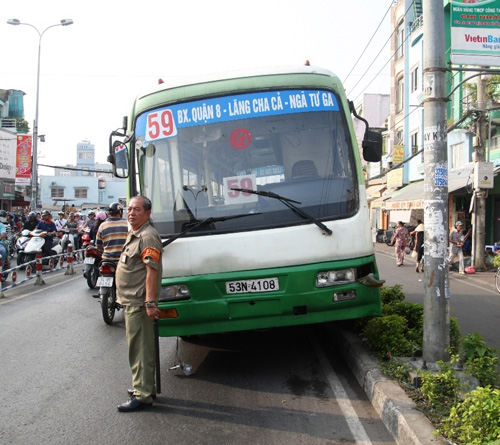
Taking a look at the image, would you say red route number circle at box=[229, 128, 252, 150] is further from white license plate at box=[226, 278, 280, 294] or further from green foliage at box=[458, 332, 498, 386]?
green foliage at box=[458, 332, 498, 386]

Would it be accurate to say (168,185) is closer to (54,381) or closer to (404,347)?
(54,381)

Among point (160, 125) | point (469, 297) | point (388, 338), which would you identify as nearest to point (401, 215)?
point (469, 297)

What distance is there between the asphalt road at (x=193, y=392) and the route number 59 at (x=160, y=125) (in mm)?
2364

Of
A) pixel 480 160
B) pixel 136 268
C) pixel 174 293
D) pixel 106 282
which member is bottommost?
pixel 106 282

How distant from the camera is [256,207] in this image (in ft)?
15.5

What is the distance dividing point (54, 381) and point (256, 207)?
2705mm

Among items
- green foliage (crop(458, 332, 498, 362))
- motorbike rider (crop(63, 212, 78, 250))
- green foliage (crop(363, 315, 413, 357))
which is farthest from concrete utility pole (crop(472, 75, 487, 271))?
motorbike rider (crop(63, 212, 78, 250))

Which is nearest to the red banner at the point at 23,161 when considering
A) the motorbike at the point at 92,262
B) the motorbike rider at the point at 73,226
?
the motorbike rider at the point at 73,226

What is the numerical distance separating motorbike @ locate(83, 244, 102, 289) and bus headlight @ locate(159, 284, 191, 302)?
502cm

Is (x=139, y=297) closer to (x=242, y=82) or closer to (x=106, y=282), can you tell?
(x=242, y=82)

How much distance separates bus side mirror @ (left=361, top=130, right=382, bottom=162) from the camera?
17.6ft

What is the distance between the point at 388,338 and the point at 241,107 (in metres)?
2.81

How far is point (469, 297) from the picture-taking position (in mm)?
11047

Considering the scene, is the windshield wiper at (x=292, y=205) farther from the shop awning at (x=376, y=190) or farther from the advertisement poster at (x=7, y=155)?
the shop awning at (x=376, y=190)
